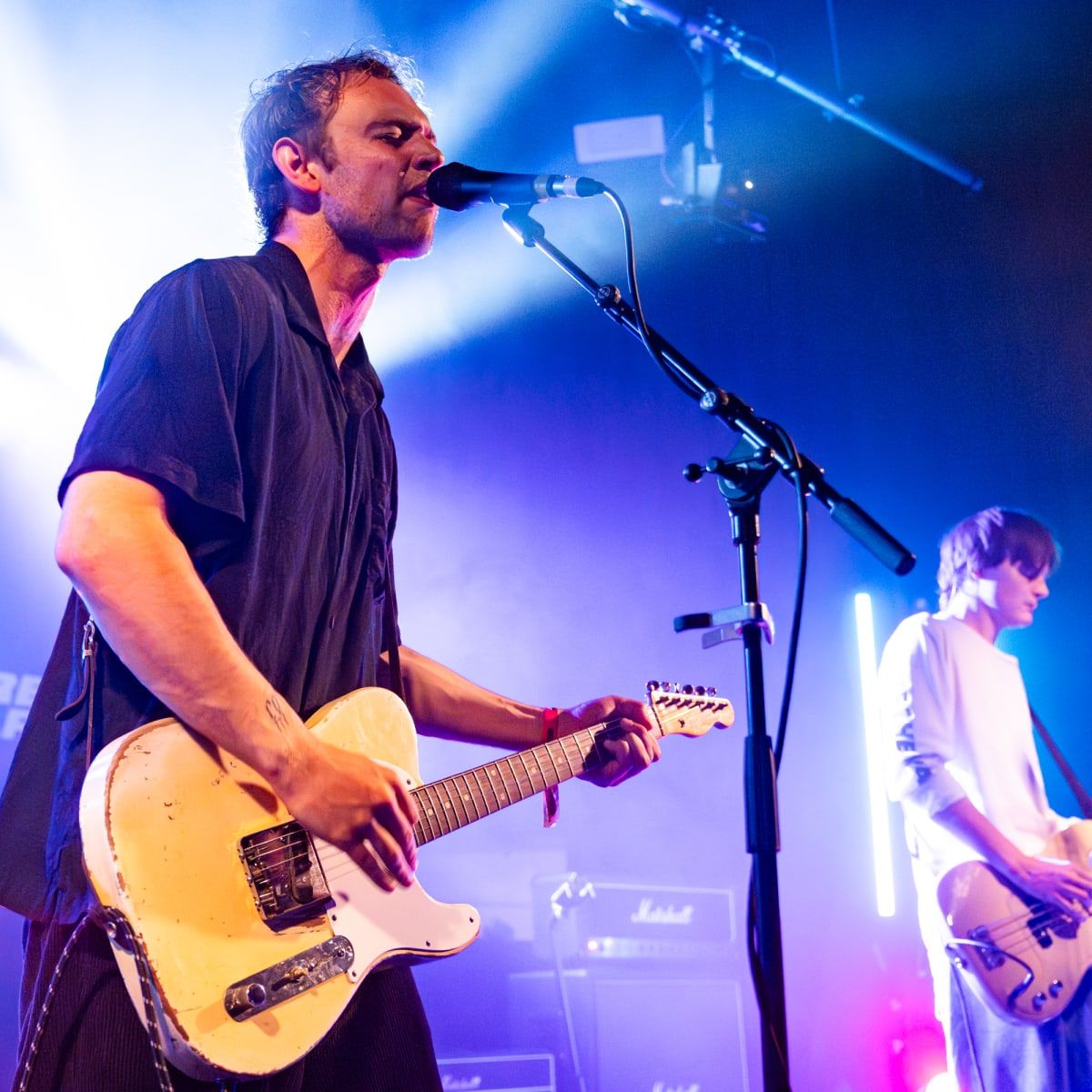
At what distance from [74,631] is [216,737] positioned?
1.13 feet

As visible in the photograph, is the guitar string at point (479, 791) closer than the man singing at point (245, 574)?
No

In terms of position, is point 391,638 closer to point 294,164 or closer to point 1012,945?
point 294,164

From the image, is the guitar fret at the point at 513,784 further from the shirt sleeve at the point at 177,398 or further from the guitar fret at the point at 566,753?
the shirt sleeve at the point at 177,398

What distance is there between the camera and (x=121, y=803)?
1.36m

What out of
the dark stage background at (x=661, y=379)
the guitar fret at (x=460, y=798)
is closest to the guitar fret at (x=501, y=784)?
the guitar fret at (x=460, y=798)

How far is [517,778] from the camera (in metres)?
2.12

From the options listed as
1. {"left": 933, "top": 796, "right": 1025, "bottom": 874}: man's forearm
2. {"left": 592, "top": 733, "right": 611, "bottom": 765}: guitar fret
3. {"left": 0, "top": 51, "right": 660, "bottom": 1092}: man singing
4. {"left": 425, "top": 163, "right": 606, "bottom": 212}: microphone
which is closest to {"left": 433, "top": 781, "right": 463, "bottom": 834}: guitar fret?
{"left": 0, "top": 51, "right": 660, "bottom": 1092}: man singing

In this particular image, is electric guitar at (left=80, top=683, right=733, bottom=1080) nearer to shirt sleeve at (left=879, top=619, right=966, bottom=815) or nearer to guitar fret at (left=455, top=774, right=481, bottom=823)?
guitar fret at (left=455, top=774, right=481, bottom=823)

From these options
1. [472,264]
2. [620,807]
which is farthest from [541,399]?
[620,807]

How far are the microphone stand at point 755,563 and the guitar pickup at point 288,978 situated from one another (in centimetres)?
69

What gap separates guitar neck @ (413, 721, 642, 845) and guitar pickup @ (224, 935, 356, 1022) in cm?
25

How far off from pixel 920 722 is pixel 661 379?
2236 millimetres

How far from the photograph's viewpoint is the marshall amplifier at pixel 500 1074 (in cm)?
420

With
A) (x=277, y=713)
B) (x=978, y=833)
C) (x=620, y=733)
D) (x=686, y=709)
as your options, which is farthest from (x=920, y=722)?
(x=277, y=713)
